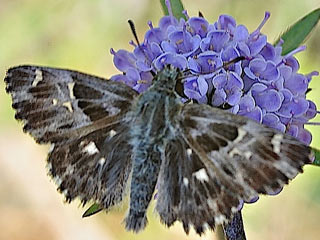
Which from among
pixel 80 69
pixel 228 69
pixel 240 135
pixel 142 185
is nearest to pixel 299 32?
pixel 228 69

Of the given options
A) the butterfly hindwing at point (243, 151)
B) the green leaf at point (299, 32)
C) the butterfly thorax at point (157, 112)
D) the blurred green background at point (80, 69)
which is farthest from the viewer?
the blurred green background at point (80, 69)

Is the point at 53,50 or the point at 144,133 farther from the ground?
the point at 53,50

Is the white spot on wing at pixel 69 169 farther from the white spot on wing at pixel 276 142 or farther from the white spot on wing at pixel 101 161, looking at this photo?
the white spot on wing at pixel 276 142

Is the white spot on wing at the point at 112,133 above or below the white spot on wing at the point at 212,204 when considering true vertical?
above

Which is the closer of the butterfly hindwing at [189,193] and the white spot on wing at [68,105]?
the butterfly hindwing at [189,193]

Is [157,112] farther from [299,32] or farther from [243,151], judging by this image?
[299,32]

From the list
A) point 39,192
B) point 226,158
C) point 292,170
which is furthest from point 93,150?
point 39,192

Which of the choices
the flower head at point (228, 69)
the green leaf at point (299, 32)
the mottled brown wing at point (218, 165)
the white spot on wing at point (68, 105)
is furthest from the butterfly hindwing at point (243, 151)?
the green leaf at point (299, 32)

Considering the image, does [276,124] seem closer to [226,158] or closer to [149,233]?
[226,158]
